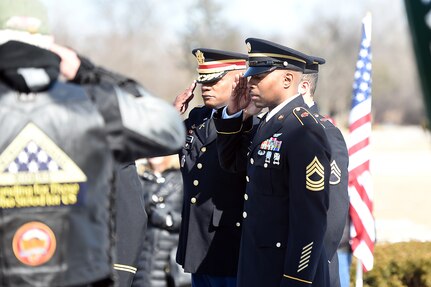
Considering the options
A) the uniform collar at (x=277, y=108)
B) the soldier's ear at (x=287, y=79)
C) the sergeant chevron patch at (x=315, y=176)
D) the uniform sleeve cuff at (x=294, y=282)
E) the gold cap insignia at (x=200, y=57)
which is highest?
the gold cap insignia at (x=200, y=57)

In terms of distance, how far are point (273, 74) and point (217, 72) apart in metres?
1.03

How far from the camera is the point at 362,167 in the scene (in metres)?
7.32

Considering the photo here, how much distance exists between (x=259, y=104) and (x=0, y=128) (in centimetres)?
215

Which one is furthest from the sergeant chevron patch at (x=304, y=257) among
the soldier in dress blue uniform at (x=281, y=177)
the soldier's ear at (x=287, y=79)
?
the soldier's ear at (x=287, y=79)

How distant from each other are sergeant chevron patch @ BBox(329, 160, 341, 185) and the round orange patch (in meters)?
2.37

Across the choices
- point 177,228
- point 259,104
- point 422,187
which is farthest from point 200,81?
point 422,187

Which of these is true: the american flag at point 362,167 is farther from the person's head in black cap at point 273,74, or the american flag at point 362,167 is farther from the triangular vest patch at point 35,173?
the triangular vest patch at point 35,173

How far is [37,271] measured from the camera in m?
2.85

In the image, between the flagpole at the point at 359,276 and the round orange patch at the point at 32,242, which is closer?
the round orange patch at the point at 32,242

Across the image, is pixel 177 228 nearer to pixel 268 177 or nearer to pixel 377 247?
pixel 377 247

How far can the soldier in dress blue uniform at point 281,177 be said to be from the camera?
439cm

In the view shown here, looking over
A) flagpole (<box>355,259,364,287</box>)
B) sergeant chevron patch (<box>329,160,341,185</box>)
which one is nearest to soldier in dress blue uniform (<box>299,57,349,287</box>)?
sergeant chevron patch (<box>329,160,341,185</box>)

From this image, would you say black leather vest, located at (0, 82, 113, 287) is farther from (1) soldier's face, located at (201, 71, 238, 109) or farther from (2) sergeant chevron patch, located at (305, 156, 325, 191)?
(1) soldier's face, located at (201, 71, 238, 109)

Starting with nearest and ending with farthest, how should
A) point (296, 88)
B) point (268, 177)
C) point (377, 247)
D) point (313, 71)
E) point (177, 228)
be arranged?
point (268, 177) → point (296, 88) → point (313, 71) → point (177, 228) → point (377, 247)
